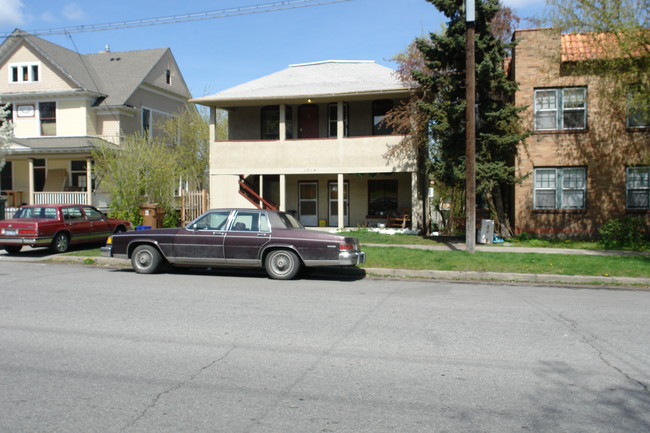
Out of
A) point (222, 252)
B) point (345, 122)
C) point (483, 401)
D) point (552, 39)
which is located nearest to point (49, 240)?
point (222, 252)

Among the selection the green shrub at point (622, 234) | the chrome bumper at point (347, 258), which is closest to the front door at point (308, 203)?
the green shrub at point (622, 234)

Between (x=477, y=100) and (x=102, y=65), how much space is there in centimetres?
2393

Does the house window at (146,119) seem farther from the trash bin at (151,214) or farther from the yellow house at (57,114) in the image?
the trash bin at (151,214)

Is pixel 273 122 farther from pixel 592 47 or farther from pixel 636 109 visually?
pixel 636 109

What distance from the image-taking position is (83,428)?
3.99 metres

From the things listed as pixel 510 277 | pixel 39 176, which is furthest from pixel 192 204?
pixel 510 277

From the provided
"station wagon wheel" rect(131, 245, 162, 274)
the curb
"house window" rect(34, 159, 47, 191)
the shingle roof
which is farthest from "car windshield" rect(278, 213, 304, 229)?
"house window" rect(34, 159, 47, 191)

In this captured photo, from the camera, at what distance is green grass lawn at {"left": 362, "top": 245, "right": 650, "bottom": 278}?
39.9ft

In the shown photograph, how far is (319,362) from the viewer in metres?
5.61

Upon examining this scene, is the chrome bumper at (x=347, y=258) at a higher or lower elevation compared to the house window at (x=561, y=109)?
lower

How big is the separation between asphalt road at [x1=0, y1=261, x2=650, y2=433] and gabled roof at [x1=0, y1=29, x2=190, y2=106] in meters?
22.2

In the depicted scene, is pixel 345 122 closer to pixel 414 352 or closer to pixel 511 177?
pixel 511 177

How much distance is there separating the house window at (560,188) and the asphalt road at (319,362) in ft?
31.9

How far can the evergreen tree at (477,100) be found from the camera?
16906 millimetres
